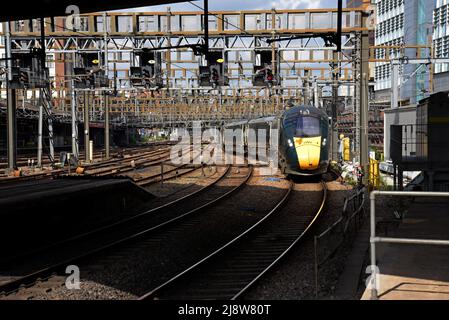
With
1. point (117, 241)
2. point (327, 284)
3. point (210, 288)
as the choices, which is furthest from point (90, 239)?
point (327, 284)

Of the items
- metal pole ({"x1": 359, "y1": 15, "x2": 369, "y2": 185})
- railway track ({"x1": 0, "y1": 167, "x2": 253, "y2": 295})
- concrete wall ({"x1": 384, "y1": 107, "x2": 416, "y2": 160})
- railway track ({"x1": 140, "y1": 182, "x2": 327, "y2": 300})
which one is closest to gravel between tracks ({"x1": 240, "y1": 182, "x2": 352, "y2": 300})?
railway track ({"x1": 140, "y1": 182, "x2": 327, "y2": 300})

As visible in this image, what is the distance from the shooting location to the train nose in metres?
21.6

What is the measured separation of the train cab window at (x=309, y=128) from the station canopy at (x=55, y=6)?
430 inches

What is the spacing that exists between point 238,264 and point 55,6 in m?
7.17

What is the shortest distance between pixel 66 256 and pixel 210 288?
12.0 feet

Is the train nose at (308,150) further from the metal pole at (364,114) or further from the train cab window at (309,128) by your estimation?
the metal pole at (364,114)

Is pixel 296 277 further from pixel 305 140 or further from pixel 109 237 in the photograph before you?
pixel 305 140

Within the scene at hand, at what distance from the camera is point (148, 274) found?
361 inches

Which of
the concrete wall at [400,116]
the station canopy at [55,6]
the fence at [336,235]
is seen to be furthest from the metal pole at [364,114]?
the station canopy at [55,6]

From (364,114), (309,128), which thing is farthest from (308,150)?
(364,114)

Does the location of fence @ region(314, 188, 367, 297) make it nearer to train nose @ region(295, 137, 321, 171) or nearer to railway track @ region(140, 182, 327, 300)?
railway track @ region(140, 182, 327, 300)

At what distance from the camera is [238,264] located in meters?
9.75

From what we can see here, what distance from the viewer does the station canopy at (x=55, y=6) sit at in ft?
37.7
